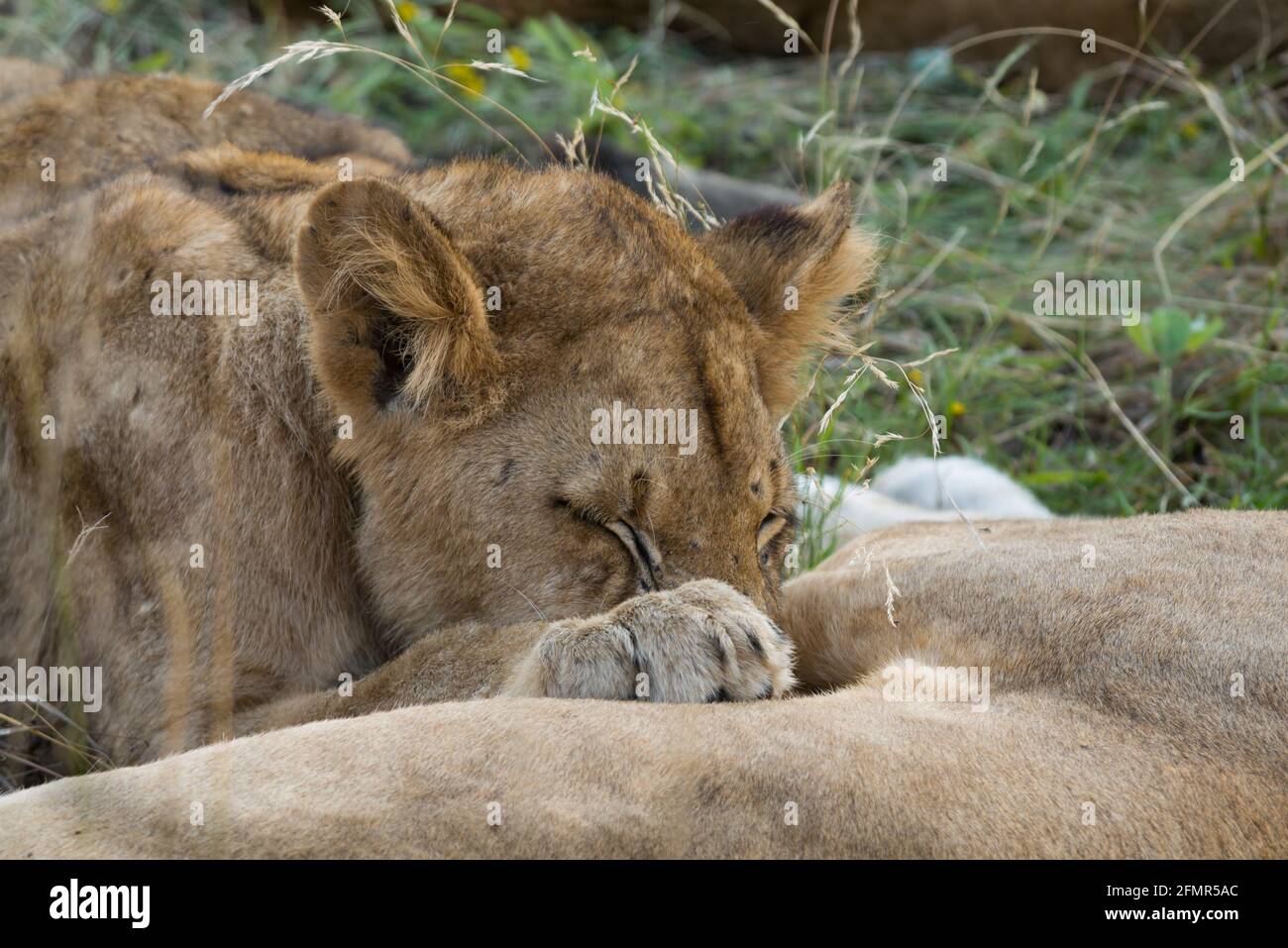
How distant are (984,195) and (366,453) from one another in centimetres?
402

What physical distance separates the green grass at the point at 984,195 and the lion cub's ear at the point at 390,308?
1258mm

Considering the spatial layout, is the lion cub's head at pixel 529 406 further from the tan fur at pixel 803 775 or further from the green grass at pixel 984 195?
the green grass at pixel 984 195

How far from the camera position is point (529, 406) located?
272 cm

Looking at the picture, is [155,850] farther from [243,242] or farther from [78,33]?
[78,33]

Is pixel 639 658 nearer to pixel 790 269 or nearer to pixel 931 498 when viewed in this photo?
pixel 790 269

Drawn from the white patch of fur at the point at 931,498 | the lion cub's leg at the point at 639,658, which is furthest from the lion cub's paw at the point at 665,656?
the white patch of fur at the point at 931,498

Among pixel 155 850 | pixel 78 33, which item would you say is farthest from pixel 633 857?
pixel 78 33

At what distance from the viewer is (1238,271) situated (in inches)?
222

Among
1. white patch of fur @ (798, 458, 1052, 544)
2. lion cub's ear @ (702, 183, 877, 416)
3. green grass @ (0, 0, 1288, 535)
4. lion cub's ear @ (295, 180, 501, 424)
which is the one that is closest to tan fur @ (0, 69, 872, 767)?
lion cub's ear @ (295, 180, 501, 424)

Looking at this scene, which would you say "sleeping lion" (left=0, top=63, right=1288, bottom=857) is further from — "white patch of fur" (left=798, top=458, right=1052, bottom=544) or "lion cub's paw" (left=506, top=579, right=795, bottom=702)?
"white patch of fur" (left=798, top=458, right=1052, bottom=544)

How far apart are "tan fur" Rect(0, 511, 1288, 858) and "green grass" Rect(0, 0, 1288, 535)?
1.46 m

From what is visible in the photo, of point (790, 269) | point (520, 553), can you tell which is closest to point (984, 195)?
point (790, 269)

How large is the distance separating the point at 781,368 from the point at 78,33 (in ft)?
15.0
